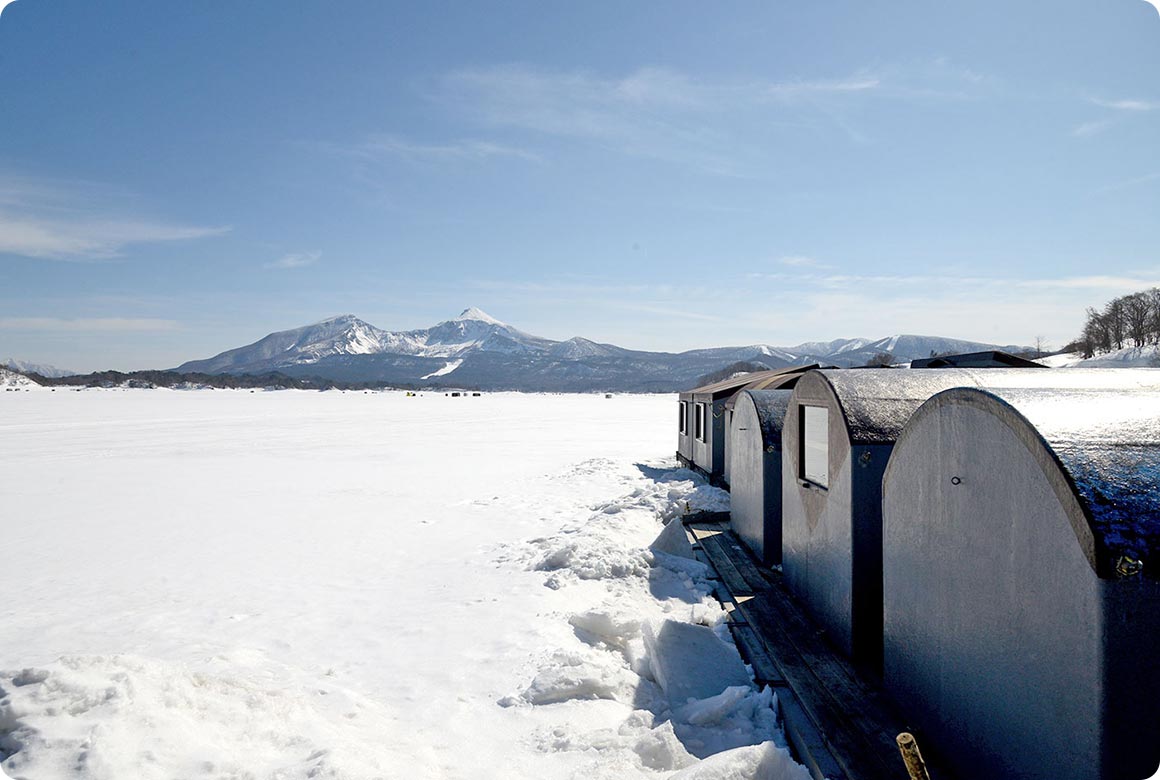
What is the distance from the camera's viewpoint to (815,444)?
22.6ft

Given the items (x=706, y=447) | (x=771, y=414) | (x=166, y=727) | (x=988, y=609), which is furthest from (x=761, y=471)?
(x=706, y=447)

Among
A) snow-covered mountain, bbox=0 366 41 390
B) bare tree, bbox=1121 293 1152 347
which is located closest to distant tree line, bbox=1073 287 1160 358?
bare tree, bbox=1121 293 1152 347

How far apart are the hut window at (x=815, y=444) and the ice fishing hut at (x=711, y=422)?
592 centimetres

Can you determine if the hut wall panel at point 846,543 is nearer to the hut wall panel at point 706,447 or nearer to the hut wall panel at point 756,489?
the hut wall panel at point 756,489

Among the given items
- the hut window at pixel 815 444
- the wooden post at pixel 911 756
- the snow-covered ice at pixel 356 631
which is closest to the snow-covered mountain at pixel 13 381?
the snow-covered ice at pixel 356 631

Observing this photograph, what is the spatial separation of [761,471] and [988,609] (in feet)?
17.1

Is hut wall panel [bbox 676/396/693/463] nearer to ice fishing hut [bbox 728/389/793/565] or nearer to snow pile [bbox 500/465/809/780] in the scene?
ice fishing hut [bbox 728/389/793/565]

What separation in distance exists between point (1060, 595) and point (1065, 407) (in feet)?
3.38

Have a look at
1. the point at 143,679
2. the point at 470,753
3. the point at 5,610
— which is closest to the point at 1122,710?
the point at 470,753

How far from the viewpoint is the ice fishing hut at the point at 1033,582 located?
283cm

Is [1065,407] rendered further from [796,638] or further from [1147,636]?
[796,638]

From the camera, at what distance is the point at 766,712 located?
5.05m

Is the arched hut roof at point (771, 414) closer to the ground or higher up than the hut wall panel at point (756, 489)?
higher up

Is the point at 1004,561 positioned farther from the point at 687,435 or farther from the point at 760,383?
the point at 687,435
